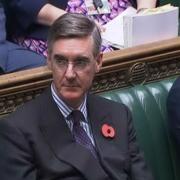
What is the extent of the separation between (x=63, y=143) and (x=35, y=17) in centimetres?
85

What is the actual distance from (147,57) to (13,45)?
22.7 inches

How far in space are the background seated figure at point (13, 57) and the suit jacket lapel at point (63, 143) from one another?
0.47m

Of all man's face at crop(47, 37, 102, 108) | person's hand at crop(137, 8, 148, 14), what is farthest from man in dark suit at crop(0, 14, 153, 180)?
person's hand at crop(137, 8, 148, 14)

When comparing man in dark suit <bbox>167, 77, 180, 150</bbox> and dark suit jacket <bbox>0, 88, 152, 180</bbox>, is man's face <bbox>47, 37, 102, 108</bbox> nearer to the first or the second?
dark suit jacket <bbox>0, 88, 152, 180</bbox>

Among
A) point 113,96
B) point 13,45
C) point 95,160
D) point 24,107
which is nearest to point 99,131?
point 95,160

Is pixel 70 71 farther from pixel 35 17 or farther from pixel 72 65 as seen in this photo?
pixel 35 17

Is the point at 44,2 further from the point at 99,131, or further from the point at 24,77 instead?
the point at 99,131

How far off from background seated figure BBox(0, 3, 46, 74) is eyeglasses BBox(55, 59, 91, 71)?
56 centimetres

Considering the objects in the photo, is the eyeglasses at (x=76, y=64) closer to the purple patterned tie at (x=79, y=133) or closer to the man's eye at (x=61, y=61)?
the man's eye at (x=61, y=61)

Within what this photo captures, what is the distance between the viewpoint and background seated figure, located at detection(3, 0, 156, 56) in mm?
2494

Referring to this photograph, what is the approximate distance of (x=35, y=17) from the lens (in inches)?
99.3

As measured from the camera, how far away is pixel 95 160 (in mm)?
1873

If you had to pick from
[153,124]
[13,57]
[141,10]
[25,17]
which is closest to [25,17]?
[25,17]

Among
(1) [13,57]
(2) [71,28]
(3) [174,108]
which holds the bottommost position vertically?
(3) [174,108]
